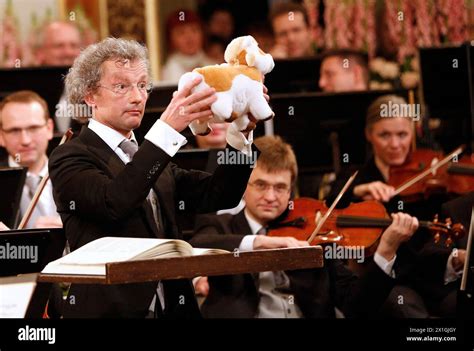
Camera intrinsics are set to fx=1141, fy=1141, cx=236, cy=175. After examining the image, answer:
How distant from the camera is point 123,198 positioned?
2.85 meters

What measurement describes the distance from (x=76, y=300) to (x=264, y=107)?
72 centimetres

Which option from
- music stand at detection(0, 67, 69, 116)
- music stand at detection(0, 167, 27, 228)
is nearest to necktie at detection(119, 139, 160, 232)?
music stand at detection(0, 167, 27, 228)

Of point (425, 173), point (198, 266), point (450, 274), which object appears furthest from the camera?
point (425, 173)

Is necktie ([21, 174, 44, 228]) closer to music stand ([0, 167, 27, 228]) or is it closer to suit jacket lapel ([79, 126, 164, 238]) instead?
music stand ([0, 167, 27, 228])

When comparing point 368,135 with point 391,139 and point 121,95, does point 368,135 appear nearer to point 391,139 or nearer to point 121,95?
point 391,139

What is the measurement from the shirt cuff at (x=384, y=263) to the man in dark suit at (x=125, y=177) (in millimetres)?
991

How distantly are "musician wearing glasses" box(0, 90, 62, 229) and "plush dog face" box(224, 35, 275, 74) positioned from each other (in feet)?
4.90

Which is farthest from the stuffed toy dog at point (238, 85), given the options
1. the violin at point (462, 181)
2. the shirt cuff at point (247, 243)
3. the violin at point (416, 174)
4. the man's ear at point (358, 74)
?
the man's ear at point (358, 74)

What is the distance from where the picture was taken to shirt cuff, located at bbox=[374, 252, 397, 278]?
3.92 metres

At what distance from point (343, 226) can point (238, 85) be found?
4.01 feet

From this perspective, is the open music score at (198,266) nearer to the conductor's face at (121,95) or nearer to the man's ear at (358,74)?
the conductor's face at (121,95)

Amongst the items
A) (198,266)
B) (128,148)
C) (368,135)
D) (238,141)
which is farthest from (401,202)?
(198,266)

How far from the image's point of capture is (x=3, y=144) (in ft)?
14.9

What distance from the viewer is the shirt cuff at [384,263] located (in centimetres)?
392
